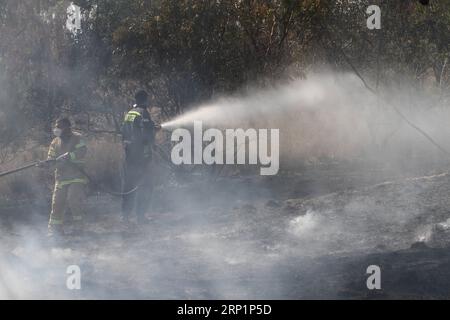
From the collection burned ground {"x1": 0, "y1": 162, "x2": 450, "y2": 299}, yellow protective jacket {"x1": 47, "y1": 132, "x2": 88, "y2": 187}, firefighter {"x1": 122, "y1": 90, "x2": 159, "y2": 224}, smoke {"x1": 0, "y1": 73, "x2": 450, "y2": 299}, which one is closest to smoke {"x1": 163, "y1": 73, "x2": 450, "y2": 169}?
A: smoke {"x1": 0, "y1": 73, "x2": 450, "y2": 299}

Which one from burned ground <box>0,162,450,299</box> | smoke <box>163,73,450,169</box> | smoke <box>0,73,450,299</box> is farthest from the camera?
smoke <box>163,73,450,169</box>

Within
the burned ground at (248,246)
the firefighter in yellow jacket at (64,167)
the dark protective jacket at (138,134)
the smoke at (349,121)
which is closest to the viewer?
the burned ground at (248,246)

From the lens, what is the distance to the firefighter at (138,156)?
Result: 11086 millimetres

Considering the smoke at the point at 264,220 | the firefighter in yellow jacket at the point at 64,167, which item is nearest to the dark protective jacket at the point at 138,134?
the smoke at the point at 264,220

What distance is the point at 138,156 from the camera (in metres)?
11.3

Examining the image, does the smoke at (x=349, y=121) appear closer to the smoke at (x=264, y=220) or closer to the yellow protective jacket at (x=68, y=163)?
the smoke at (x=264, y=220)

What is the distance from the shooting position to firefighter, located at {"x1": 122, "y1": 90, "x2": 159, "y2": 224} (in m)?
11.1

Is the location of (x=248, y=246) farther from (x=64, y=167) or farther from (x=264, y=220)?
(x=64, y=167)

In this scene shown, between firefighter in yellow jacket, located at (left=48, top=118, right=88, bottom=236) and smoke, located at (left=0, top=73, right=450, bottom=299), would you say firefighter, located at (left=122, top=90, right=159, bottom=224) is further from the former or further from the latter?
firefighter in yellow jacket, located at (left=48, top=118, right=88, bottom=236)

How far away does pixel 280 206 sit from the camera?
12.0 metres

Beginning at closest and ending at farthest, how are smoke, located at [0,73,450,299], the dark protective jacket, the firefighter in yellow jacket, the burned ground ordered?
the burned ground, smoke, located at [0,73,450,299], the firefighter in yellow jacket, the dark protective jacket

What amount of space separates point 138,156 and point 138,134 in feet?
1.18

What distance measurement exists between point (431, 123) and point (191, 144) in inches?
307
